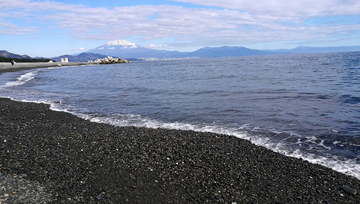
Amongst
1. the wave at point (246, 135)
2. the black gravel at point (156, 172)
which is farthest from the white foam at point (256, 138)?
the black gravel at point (156, 172)

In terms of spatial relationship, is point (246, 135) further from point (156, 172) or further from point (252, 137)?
point (156, 172)

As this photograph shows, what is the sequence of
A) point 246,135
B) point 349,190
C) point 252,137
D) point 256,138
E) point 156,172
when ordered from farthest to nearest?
point 246,135
point 252,137
point 256,138
point 156,172
point 349,190

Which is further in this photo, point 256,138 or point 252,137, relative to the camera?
point 252,137

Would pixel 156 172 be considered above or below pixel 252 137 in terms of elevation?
above

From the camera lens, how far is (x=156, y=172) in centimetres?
716

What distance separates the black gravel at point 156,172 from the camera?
237 inches

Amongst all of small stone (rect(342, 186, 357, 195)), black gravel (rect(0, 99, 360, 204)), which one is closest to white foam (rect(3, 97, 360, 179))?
black gravel (rect(0, 99, 360, 204))

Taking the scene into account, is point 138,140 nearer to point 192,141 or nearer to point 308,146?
point 192,141

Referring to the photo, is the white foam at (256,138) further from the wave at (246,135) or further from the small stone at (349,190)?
the small stone at (349,190)

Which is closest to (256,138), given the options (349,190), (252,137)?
(252,137)

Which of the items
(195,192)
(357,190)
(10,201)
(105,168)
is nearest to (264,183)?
(195,192)

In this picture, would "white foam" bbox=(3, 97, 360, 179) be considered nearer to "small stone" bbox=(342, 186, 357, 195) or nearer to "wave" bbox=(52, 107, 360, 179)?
"wave" bbox=(52, 107, 360, 179)

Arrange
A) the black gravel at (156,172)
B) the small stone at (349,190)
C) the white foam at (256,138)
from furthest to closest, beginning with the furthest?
the white foam at (256,138) < the small stone at (349,190) < the black gravel at (156,172)

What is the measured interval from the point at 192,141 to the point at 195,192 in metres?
3.68
